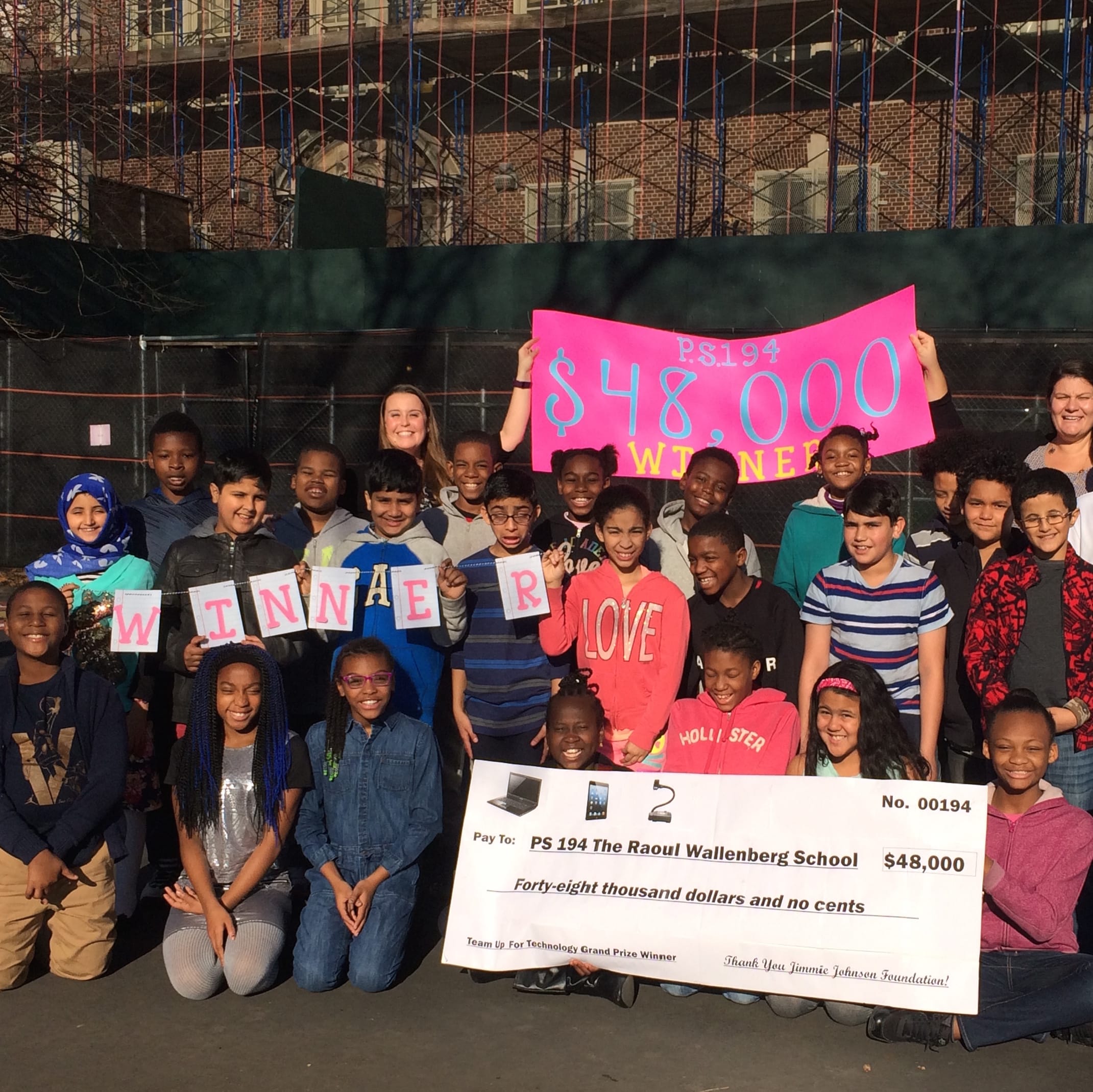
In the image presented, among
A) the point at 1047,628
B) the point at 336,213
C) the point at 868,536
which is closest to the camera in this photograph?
the point at 1047,628

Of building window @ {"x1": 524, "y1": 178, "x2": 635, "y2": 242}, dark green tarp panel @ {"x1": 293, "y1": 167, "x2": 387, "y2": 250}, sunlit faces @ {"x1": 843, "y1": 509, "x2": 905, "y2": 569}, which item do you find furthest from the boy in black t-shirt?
building window @ {"x1": 524, "y1": 178, "x2": 635, "y2": 242}

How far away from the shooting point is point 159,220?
2097 centimetres

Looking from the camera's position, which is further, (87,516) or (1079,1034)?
(87,516)

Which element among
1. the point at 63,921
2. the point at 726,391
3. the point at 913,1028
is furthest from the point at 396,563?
the point at 913,1028

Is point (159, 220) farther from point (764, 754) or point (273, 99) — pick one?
point (764, 754)

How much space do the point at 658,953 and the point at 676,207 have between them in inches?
816

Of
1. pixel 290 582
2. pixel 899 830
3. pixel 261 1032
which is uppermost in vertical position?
pixel 290 582

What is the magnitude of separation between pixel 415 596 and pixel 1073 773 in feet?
8.12

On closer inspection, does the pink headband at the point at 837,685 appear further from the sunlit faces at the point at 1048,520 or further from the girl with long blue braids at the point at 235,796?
the girl with long blue braids at the point at 235,796

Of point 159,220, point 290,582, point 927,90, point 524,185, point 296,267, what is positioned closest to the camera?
point 290,582

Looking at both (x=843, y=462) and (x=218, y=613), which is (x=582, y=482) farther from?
(x=218, y=613)

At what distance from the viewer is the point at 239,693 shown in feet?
17.3

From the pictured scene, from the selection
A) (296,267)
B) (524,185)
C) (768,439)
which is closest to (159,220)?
(296,267)

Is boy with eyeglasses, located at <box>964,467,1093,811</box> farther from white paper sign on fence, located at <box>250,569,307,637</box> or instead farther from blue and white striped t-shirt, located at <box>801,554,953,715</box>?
white paper sign on fence, located at <box>250,569,307,637</box>
